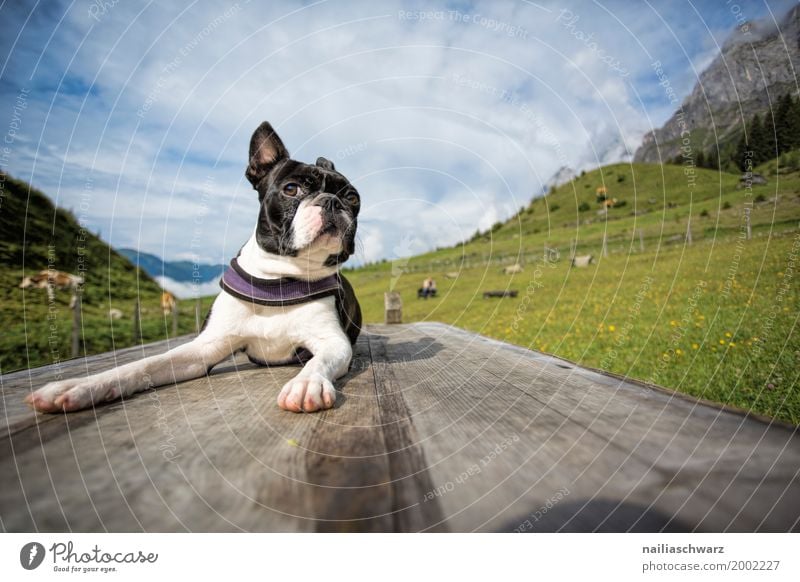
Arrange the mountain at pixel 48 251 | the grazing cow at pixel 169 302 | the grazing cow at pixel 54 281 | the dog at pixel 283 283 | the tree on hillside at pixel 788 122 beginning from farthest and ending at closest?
the grazing cow at pixel 169 302 → the grazing cow at pixel 54 281 → the mountain at pixel 48 251 → the tree on hillside at pixel 788 122 → the dog at pixel 283 283

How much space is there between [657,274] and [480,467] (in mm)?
19268

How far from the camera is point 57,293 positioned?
1276 centimetres

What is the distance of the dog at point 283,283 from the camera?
293 cm

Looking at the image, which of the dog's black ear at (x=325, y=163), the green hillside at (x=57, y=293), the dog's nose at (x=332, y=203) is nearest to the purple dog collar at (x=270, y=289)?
the dog's nose at (x=332, y=203)

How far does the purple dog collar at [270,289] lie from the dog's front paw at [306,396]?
4.15 feet

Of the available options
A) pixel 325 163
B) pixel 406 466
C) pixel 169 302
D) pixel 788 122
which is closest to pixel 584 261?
pixel 788 122

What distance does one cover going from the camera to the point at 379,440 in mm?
1533

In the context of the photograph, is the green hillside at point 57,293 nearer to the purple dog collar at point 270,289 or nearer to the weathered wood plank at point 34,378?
the weathered wood plank at point 34,378

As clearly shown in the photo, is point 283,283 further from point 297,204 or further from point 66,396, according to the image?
point 66,396

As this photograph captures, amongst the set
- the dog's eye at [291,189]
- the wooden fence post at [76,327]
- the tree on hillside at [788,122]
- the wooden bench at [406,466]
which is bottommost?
the wooden fence post at [76,327]

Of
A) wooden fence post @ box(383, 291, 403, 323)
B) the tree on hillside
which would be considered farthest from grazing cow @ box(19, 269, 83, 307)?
the tree on hillside

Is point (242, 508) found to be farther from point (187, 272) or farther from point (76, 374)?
point (76, 374)

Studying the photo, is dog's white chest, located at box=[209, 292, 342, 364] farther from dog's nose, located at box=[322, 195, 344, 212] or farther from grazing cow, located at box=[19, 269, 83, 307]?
grazing cow, located at box=[19, 269, 83, 307]
